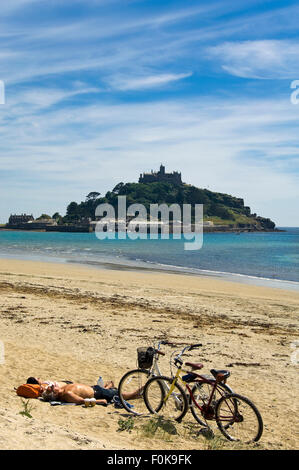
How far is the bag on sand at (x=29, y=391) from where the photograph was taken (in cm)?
880

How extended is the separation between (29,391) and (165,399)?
2844 millimetres

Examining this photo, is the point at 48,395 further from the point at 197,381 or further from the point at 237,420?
the point at 237,420

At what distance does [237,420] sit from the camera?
7.30 m

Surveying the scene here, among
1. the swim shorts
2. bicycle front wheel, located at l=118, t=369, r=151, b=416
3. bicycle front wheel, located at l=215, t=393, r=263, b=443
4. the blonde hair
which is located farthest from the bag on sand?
bicycle front wheel, located at l=215, t=393, r=263, b=443

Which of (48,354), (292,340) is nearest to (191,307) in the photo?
(292,340)

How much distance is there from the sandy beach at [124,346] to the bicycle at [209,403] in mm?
285

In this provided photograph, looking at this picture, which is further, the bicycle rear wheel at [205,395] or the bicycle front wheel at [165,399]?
the bicycle front wheel at [165,399]

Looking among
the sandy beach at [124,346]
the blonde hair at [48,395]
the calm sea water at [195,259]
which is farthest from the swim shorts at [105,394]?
the calm sea water at [195,259]

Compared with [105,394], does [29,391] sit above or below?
above

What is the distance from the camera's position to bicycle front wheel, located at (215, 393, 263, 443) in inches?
284

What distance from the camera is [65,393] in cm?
878

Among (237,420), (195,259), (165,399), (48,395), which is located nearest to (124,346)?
(48,395)

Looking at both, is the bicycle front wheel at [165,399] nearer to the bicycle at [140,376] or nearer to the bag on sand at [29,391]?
the bicycle at [140,376]
